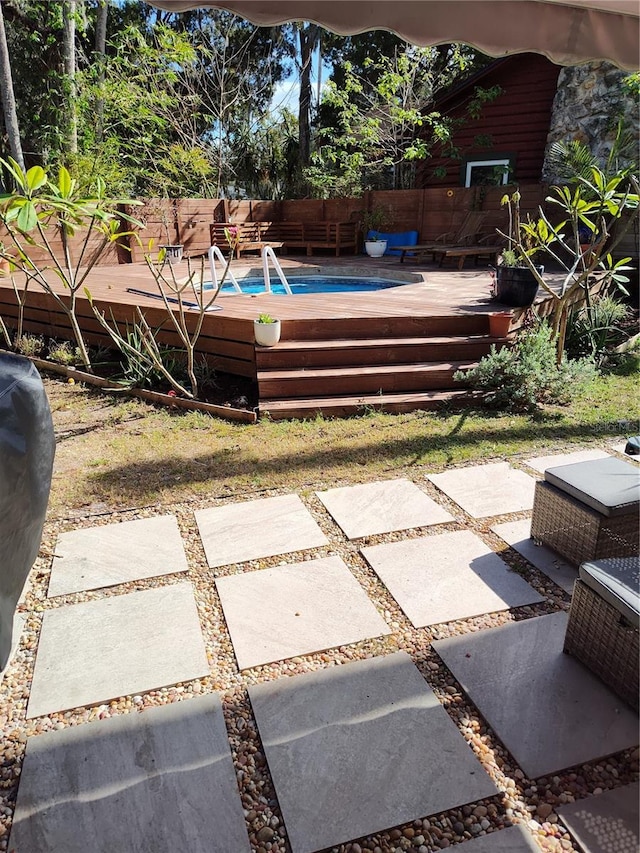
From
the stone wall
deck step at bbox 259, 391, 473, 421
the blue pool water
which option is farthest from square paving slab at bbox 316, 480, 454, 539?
the stone wall

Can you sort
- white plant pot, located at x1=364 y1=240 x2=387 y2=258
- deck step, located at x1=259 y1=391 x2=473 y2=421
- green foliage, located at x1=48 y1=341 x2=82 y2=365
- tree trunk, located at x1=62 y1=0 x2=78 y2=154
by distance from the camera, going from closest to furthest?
deck step, located at x1=259 y1=391 x2=473 y2=421
green foliage, located at x1=48 y1=341 x2=82 y2=365
tree trunk, located at x1=62 y1=0 x2=78 y2=154
white plant pot, located at x1=364 y1=240 x2=387 y2=258

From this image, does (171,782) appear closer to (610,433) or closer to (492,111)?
(610,433)

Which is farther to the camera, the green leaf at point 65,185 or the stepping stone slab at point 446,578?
the green leaf at point 65,185

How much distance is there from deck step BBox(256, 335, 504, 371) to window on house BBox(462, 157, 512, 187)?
32.2 feet

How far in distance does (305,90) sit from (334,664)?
17.9 m

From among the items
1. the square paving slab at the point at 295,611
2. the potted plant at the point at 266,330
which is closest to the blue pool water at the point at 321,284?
the potted plant at the point at 266,330

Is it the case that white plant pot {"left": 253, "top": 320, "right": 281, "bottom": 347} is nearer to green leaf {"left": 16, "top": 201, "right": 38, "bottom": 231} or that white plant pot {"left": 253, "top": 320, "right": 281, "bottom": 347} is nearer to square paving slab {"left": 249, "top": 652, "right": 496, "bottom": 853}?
green leaf {"left": 16, "top": 201, "right": 38, "bottom": 231}

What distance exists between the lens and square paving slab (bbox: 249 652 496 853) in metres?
1.33

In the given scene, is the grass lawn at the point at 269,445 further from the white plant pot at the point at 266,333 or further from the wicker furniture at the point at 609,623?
the wicker furniture at the point at 609,623

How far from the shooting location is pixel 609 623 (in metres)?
1.63

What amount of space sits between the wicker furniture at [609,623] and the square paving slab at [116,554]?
159 cm

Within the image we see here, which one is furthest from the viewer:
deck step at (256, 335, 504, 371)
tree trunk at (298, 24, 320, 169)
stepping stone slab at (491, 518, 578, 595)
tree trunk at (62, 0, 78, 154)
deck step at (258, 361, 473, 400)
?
tree trunk at (298, 24, 320, 169)

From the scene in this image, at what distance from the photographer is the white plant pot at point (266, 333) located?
4.35 metres

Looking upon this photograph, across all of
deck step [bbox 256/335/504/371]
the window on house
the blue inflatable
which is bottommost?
deck step [bbox 256/335/504/371]
